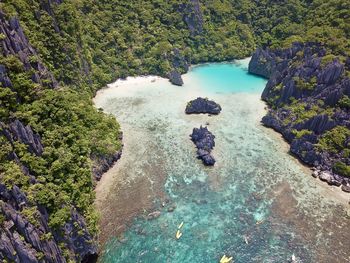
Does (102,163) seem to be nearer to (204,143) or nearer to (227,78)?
(204,143)

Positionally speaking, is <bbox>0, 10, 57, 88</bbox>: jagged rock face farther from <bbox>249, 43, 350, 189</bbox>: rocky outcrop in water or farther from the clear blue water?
the clear blue water

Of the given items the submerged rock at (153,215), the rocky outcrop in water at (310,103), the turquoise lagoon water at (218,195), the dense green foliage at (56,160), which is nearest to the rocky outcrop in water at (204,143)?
→ the turquoise lagoon water at (218,195)

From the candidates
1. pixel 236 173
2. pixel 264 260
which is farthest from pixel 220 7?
pixel 264 260

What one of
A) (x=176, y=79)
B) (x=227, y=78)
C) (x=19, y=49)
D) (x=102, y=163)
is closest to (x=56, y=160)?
(x=102, y=163)

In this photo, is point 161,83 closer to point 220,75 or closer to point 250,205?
point 220,75

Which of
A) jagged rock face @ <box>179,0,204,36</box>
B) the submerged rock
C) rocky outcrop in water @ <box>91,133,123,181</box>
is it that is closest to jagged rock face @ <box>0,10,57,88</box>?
rocky outcrop in water @ <box>91,133,123,181</box>

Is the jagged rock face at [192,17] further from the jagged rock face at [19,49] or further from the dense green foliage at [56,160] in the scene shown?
the jagged rock face at [19,49]
